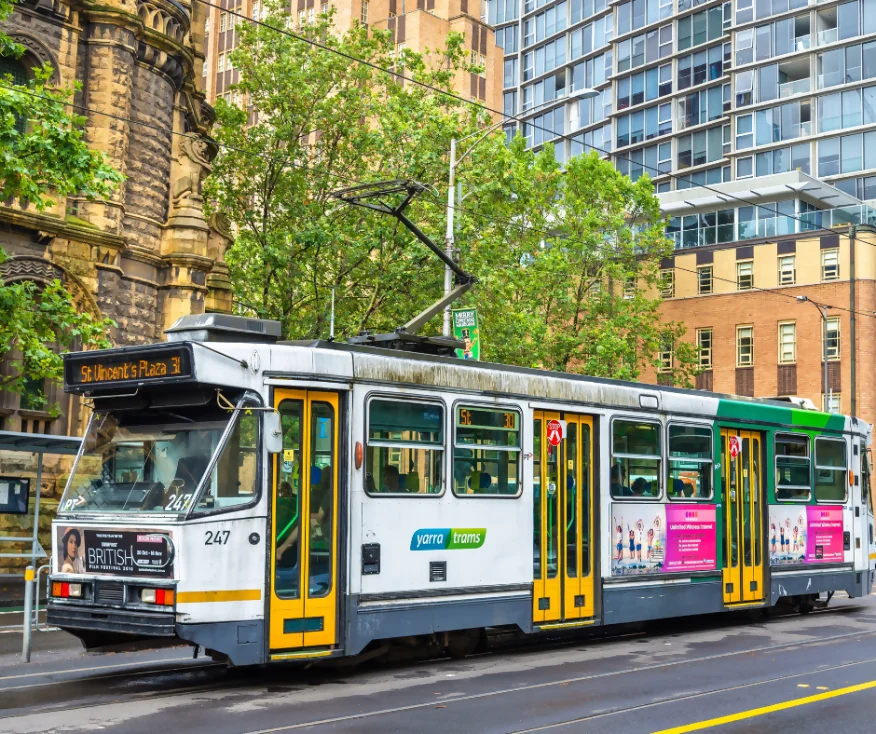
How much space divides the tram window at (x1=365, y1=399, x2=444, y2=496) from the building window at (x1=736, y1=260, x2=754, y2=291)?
162ft

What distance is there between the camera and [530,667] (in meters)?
12.7

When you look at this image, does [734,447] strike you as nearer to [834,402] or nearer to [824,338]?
[824,338]

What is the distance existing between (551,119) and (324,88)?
67.0 metres

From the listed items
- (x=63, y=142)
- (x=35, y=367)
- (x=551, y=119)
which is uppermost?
(x=551, y=119)

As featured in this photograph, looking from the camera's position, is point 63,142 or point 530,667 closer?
point 530,667

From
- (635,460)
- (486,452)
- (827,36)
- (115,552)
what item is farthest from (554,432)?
(827,36)

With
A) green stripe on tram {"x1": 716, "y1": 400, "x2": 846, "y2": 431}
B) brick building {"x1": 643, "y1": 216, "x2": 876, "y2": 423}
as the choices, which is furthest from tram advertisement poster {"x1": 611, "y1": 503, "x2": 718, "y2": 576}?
brick building {"x1": 643, "y1": 216, "x2": 876, "y2": 423}

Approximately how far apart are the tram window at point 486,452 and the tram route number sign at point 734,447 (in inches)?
176

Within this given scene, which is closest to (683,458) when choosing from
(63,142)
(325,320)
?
(63,142)

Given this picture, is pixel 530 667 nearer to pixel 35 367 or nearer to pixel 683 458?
pixel 683 458

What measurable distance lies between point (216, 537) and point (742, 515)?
8.88m

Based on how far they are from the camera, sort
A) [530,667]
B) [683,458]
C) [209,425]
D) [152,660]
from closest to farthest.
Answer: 1. [209,425]
2. [530,667]
3. [152,660]
4. [683,458]

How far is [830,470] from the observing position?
1878cm

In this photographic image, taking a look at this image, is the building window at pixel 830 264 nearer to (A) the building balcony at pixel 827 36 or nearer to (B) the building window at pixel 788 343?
(B) the building window at pixel 788 343
